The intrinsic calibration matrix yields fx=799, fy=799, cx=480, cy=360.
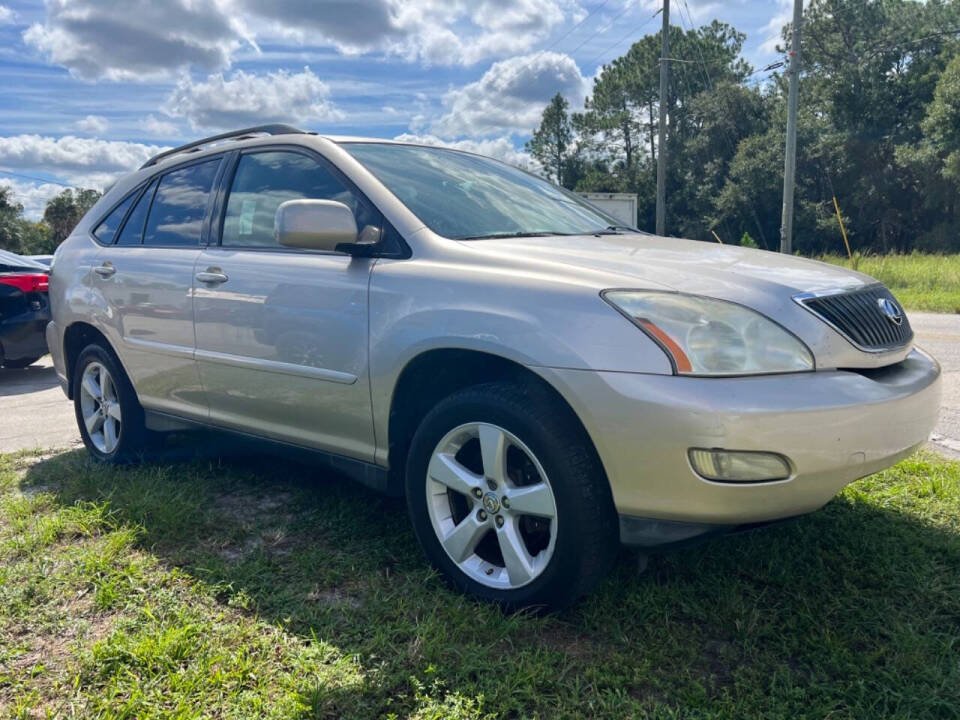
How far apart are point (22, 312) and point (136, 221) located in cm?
428

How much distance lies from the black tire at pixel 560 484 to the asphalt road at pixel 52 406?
2672 mm

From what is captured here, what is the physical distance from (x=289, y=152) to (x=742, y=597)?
2613 mm

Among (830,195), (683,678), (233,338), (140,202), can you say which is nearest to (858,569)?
(683,678)

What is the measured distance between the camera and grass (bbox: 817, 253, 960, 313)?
12047 millimetres

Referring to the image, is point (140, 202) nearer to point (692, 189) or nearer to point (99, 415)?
point (99, 415)

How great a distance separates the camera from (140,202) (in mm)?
4441

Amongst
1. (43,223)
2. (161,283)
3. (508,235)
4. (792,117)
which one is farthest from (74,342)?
(43,223)

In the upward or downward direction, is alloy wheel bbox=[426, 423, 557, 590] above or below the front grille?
below

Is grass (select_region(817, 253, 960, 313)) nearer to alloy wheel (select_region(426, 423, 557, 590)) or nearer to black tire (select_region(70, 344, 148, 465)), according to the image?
alloy wheel (select_region(426, 423, 557, 590))

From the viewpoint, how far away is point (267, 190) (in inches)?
144

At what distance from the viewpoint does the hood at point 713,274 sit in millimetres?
2430

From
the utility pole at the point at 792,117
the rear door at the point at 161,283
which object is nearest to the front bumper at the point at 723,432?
the rear door at the point at 161,283

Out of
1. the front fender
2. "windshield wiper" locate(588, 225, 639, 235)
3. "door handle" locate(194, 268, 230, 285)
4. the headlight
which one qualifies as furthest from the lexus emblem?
"door handle" locate(194, 268, 230, 285)

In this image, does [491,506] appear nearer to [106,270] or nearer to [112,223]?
[106,270]
